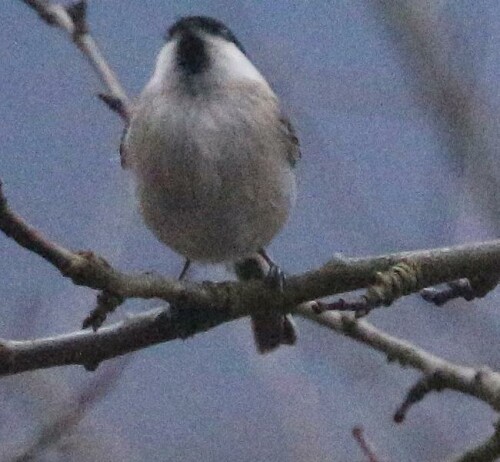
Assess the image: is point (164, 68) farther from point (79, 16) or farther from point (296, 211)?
point (296, 211)

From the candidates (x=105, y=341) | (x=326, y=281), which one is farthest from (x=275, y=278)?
(x=105, y=341)

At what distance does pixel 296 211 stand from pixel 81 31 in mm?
1033

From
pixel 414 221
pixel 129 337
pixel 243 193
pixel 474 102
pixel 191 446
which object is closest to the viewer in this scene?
pixel 129 337

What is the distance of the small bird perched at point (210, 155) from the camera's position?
208 centimetres

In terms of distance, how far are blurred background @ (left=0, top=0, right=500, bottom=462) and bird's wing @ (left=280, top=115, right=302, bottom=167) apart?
3 cm

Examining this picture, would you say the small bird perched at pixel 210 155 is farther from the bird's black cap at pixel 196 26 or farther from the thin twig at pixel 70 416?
the thin twig at pixel 70 416

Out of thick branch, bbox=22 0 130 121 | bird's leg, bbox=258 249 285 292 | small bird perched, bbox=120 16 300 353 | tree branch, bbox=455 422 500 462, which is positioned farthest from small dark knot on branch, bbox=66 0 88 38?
tree branch, bbox=455 422 500 462

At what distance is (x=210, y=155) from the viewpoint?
81.7 inches

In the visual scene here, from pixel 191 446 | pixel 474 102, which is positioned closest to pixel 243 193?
pixel 474 102

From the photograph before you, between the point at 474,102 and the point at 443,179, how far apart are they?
284 mm

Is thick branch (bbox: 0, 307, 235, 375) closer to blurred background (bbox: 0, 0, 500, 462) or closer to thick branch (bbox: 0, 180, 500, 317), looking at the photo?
thick branch (bbox: 0, 180, 500, 317)

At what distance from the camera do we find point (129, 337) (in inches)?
64.7

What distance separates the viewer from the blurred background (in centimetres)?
200

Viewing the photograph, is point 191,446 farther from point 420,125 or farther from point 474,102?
point 474,102
